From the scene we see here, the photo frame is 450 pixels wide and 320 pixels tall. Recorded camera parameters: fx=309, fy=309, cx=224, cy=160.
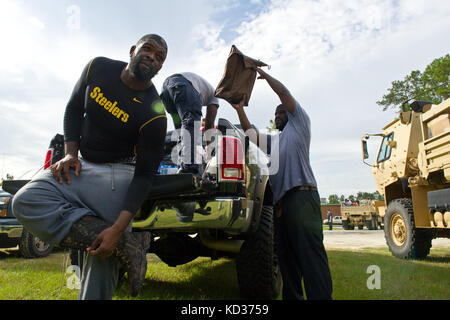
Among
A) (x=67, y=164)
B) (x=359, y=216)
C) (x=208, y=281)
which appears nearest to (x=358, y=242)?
(x=208, y=281)

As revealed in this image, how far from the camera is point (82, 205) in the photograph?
4.81 feet

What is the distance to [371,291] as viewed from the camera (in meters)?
3.35

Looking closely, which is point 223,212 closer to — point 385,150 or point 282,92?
point 282,92

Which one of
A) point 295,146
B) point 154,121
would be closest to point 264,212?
point 295,146

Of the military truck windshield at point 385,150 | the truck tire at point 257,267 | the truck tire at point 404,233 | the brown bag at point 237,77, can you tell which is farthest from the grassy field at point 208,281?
the military truck windshield at point 385,150

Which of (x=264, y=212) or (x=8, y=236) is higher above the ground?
(x=264, y=212)

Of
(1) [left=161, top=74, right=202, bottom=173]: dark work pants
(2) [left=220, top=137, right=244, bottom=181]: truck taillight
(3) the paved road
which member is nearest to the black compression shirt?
(2) [left=220, top=137, right=244, bottom=181]: truck taillight

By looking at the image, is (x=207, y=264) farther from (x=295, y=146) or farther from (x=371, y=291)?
(x=295, y=146)

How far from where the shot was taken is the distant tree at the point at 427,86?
71.3 feet

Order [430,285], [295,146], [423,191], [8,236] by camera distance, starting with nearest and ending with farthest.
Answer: [295,146], [430,285], [8,236], [423,191]

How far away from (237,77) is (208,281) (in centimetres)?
249

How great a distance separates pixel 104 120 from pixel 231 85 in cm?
133

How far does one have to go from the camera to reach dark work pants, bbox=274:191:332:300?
A: 221 centimetres
